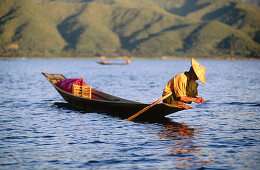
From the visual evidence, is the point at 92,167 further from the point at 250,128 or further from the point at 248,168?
the point at 250,128

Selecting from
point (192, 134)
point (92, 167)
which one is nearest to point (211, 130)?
point (192, 134)

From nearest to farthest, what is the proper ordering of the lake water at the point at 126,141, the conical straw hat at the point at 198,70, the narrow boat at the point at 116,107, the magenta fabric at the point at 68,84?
the lake water at the point at 126,141
the conical straw hat at the point at 198,70
the narrow boat at the point at 116,107
the magenta fabric at the point at 68,84

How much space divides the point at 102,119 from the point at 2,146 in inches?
267

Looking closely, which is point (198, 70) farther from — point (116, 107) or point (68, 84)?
point (68, 84)

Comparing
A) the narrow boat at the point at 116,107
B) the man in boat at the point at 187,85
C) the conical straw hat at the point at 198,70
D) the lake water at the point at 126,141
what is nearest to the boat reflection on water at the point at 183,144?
the lake water at the point at 126,141

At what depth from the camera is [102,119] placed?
19688 mm

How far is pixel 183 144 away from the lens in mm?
13938

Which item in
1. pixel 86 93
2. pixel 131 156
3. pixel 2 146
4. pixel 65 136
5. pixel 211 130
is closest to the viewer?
pixel 131 156

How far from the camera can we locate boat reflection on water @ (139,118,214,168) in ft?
38.8

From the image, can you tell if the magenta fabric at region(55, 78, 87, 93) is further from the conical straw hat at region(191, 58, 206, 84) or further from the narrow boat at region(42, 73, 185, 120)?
the conical straw hat at region(191, 58, 206, 84)

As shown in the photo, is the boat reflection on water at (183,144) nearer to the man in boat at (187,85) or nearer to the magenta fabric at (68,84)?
the man in boat at (187,85)

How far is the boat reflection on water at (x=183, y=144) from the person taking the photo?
11.8 m

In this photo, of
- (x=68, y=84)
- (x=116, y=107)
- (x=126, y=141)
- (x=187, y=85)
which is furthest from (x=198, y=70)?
(x=68, y=84)

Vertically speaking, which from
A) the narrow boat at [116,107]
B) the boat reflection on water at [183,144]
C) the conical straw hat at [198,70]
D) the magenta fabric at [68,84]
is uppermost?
the conical straw hat at [198,70]
